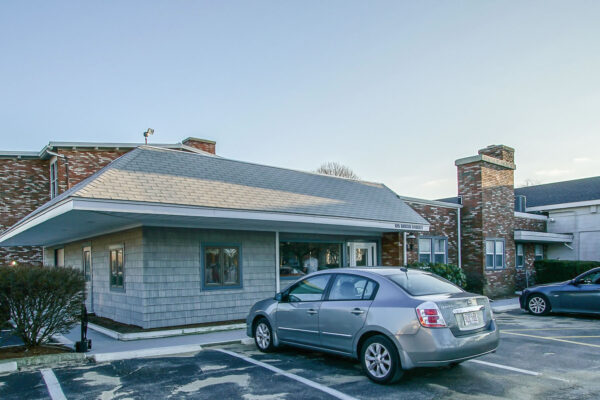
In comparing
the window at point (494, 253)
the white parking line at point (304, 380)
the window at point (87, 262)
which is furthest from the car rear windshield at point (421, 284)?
the window at point (494, 253)

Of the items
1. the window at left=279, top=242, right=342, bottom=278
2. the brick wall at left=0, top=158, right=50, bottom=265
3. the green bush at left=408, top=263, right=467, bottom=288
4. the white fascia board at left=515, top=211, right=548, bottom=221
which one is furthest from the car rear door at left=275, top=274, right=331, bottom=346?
the white fascia board at left=515, top=211, right=548, bottom=221

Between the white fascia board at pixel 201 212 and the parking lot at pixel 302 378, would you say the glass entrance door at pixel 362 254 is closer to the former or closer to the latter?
the white fascia board at pixel 201 212

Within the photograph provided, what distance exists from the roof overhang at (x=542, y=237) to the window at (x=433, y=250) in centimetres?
433

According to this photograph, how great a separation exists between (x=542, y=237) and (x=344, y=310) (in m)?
18.4

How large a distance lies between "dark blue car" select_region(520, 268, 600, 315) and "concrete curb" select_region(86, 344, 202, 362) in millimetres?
10082

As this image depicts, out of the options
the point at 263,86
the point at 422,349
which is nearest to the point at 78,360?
the point at 422,349

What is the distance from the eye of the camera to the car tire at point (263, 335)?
8.11 metres

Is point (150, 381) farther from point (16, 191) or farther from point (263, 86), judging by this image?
point (16, 191)

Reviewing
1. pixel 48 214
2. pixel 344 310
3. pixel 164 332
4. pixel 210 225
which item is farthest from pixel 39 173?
pixel 344 310

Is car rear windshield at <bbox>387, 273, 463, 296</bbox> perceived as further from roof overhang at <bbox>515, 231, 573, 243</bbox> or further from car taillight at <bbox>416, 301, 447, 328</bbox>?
roof overhang at <bbox>515, 231, 573, 243</bbox>

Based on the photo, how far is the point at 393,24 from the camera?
1241cm

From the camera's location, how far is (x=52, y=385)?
6434 mm

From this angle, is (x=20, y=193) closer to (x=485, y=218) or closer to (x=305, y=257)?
(x=305, y=257)

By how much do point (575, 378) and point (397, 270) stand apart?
283cm
